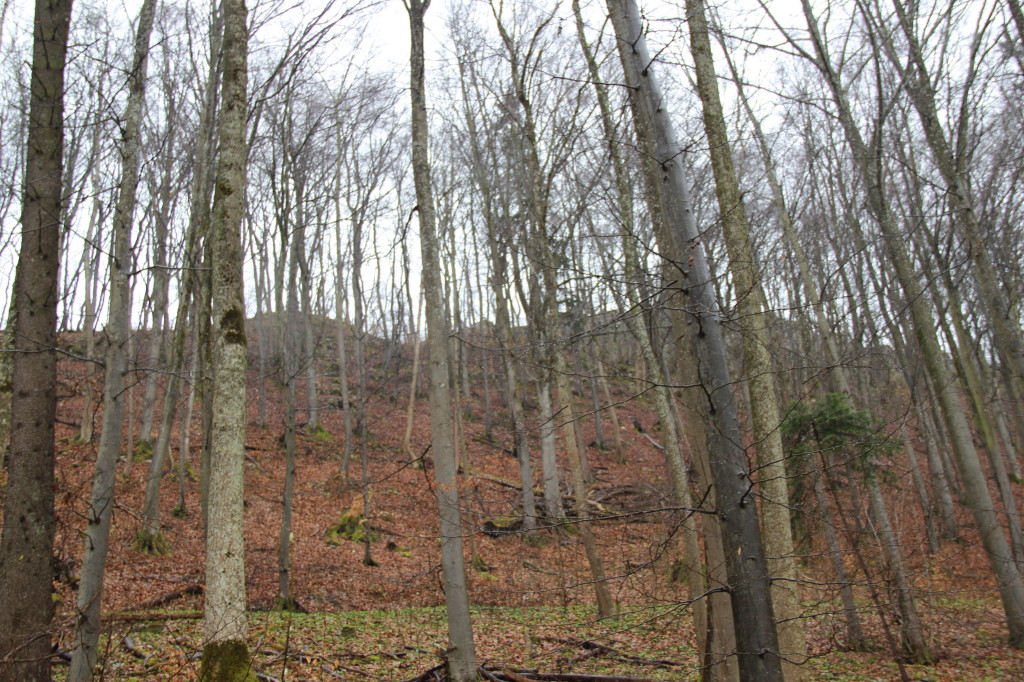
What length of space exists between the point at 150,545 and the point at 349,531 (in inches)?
151

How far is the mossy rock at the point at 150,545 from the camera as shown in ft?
33.7

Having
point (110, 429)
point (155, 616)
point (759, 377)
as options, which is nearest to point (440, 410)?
point (110, 429)

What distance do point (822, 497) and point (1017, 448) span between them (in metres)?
21.8

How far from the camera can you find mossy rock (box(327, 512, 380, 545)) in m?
12.5

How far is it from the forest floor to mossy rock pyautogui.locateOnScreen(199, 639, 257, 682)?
0.26 metres

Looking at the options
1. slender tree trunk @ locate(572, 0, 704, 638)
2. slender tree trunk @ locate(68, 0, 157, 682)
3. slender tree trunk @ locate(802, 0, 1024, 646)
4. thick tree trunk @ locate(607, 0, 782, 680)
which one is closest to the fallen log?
slender tree trunk @ locate(68, 0, 157, 682)

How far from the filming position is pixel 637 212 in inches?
439

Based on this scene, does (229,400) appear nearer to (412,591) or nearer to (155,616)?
(155,616)

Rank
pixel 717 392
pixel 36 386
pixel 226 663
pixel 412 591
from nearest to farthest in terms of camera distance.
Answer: pixel 717 392, pixel 226 663, pixel 36 386, pixel 412 591

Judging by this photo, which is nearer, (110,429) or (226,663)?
(226,663)

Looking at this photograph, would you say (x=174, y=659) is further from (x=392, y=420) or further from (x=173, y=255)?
(x=392, y=420)

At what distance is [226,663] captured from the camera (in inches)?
175

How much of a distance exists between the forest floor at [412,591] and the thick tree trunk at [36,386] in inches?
13.8

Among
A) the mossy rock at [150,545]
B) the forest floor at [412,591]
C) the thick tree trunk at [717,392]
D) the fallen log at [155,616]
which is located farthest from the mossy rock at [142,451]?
the thick tree trunk at [717,392]
